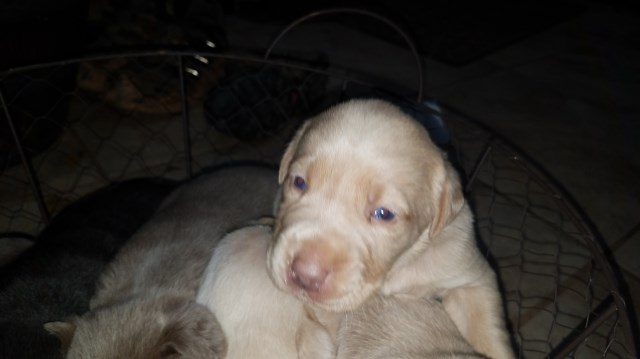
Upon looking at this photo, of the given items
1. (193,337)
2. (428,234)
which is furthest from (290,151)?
(193,337)

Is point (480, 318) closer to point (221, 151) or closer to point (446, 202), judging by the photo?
point (446, 202)

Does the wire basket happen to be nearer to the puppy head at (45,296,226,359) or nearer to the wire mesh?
the wire mesh

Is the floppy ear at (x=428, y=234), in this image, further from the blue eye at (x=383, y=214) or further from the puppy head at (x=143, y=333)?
the puppy head at (x=143, y=333)

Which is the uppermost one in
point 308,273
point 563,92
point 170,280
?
point 563,92

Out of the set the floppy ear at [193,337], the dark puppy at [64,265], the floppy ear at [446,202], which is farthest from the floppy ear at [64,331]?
the floppy ear at [446,202]

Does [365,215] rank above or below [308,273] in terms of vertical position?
above

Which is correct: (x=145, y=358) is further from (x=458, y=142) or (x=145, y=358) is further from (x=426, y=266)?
(x=458, y=142)
